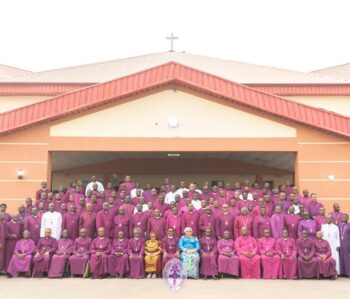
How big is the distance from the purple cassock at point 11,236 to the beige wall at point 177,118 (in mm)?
3515

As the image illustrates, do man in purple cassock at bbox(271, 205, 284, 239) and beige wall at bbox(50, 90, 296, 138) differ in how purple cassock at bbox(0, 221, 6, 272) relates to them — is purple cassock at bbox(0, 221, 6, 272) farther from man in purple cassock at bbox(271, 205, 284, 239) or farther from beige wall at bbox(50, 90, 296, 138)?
man in purple cassock at bbox(271, 205, 284, 239)

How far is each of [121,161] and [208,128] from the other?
5352 mm

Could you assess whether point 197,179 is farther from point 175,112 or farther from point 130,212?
point 130,212

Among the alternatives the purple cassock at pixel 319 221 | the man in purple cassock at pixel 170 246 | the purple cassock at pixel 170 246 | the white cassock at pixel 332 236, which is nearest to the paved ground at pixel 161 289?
the man in purple cassock at pixel 170 246

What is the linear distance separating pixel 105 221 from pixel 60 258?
5.34 ft

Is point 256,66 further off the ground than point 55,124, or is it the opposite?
point 256,66

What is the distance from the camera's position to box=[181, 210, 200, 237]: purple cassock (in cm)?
1186

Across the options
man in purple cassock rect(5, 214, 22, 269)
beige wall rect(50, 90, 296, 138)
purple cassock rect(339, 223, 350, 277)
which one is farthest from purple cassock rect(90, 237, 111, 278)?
purple cassock rect(339, 223, 350, 277)

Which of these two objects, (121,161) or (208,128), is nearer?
(208,128)

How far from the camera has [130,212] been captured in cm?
1234

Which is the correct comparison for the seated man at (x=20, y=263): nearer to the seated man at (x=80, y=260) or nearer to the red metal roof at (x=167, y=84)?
the seated man at (x=80, y=260)

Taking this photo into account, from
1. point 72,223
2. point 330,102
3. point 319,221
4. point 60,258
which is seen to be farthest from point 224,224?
point 330,102

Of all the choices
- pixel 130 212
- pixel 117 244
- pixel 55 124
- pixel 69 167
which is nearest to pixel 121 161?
pixel 69 167

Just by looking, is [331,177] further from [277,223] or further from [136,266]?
[136,266]
